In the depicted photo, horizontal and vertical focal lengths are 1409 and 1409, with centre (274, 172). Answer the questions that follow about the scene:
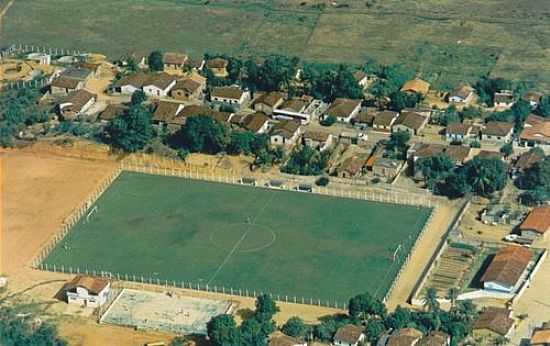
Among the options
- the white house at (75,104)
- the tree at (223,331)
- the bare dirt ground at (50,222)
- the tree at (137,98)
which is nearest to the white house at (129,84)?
the tree at (137,98)

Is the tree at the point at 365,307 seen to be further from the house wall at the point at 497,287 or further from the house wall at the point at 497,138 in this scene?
the house wall at the point at 497,138

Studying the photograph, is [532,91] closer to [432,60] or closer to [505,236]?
[432,60]

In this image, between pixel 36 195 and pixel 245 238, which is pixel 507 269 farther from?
pixel 36 195

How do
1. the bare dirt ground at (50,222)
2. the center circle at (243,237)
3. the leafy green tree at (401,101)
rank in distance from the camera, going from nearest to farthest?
1. the bare dirt ground at (50,222)
2. the center circle at (243,237)
3. the leafy green tree at (401,101)

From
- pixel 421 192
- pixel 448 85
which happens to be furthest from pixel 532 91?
pixel 421 192

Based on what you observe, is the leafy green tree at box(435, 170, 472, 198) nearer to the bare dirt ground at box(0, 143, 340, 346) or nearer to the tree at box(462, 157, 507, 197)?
the tree at box(462, 157, 507, 197)

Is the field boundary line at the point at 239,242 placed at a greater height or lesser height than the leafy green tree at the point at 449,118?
lesser
